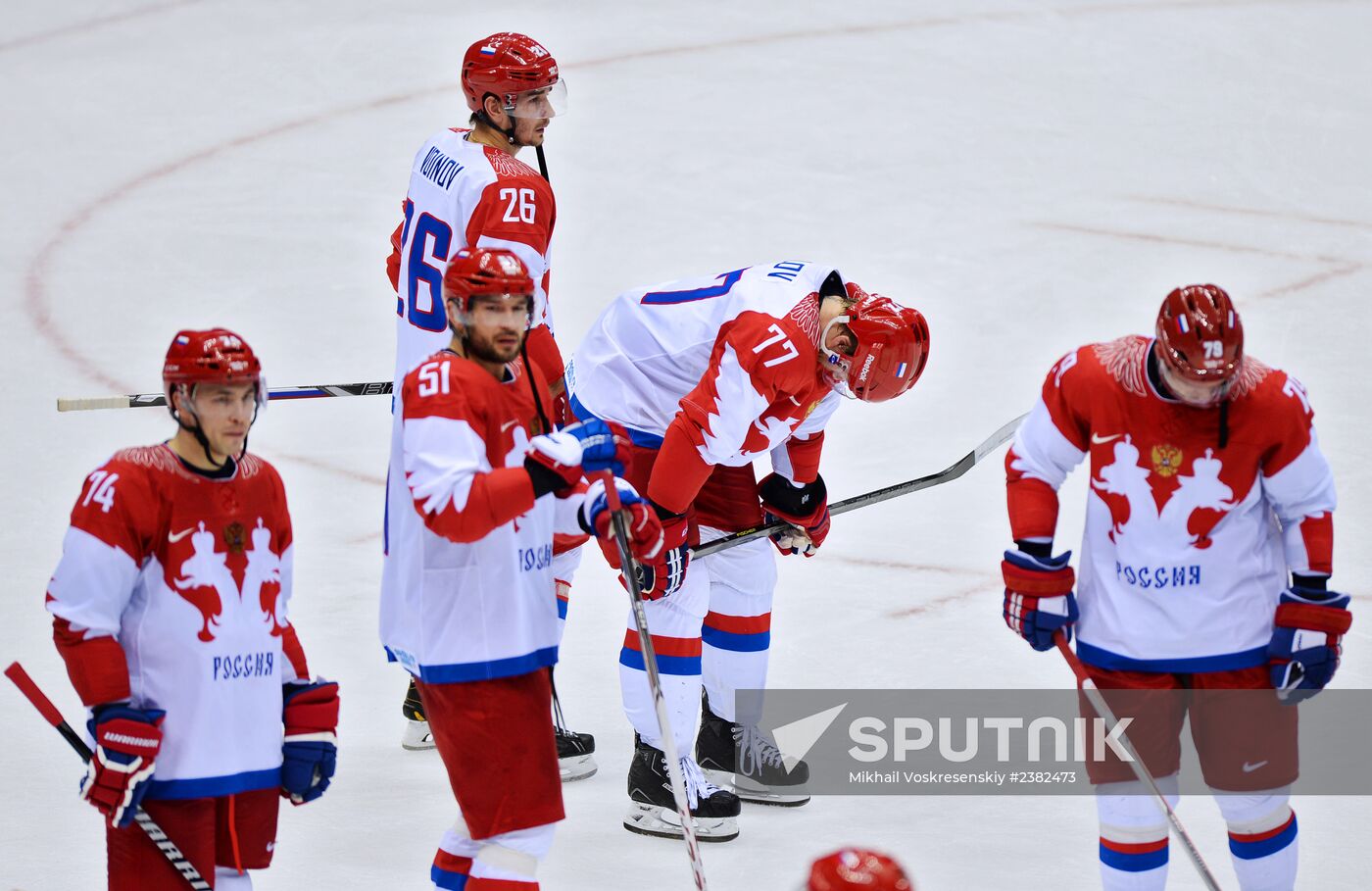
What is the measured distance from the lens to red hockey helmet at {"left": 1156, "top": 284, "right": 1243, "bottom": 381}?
3.16 metres

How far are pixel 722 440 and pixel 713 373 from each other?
145 mm

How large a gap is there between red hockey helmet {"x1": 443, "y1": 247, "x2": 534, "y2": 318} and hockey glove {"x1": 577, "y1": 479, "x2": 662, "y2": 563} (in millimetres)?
372

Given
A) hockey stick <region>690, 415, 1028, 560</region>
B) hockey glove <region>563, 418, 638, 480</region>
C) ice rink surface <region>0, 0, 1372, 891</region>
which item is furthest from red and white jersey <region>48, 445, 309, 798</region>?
hockey stick <region>690, 415, 1028, 560</region>

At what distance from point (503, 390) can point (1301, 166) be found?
6.67m

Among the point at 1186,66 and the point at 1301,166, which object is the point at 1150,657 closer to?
the point at 1301,166

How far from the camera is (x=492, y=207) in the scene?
14.0 ft

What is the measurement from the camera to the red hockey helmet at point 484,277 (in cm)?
311

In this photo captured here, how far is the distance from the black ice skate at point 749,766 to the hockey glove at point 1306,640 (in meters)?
1.42

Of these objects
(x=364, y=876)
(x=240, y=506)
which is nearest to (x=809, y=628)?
(x=364, y=876)

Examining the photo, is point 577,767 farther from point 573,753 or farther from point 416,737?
point 416,737

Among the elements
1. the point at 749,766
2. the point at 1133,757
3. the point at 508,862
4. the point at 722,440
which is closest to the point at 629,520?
the point at 508,862

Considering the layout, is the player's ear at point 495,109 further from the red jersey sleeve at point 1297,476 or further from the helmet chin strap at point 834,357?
the red jersey sleeve at point 1297,476

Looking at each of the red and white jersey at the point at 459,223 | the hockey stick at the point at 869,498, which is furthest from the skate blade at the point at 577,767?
the red and white jersey at the point at 459,223

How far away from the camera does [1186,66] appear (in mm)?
10055
